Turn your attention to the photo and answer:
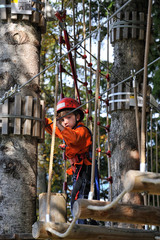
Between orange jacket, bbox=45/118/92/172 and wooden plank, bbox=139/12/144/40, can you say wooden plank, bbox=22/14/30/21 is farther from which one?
wooden plank, bbox=139/12/144/40

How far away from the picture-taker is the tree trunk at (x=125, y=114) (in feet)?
15.8

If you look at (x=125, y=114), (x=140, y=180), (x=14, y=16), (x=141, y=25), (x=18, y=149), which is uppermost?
(x=141, y=25)

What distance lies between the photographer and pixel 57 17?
367 centimetres

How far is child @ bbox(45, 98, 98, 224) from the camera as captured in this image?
11.4 feet

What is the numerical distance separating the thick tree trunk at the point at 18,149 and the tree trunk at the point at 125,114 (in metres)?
1.70

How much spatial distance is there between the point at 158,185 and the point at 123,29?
10.9ft

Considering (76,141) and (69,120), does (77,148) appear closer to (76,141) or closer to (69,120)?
(76,141)

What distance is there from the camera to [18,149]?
296cm

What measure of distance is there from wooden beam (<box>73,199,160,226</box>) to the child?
1.18 meters

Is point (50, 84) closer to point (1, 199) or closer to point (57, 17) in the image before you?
point (57, 17)

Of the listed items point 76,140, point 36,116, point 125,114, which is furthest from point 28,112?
point 125,114

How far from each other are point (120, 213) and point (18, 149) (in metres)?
0.95

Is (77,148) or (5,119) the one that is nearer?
(5,119)

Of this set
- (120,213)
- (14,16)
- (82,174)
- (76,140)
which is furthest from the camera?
(82,174)
